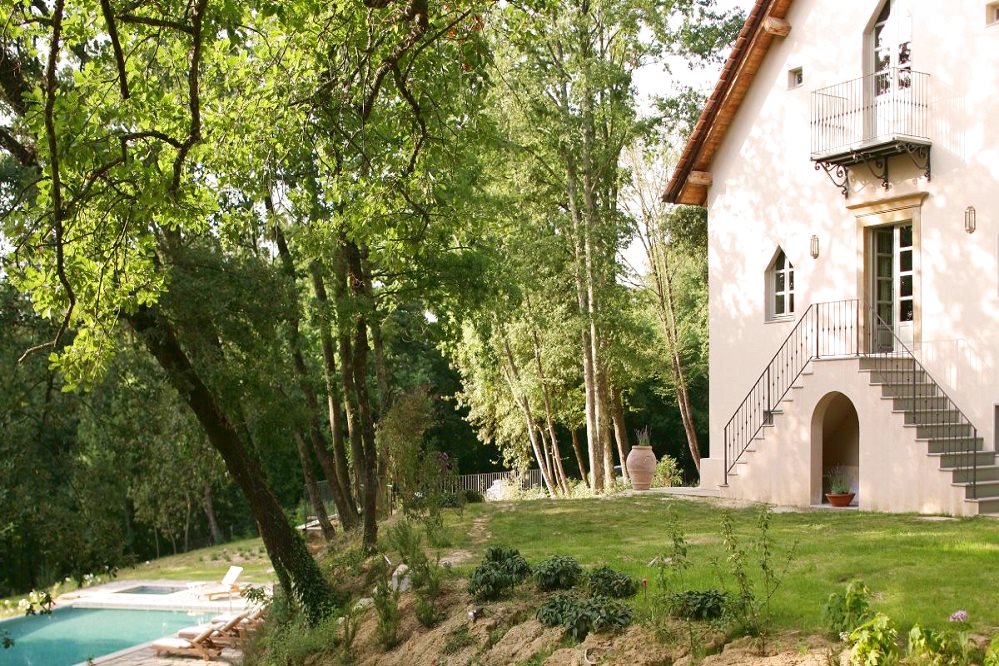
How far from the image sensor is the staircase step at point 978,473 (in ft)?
45.7

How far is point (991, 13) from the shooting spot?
49.8 ft

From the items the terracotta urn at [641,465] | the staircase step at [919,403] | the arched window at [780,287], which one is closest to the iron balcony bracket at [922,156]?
the arched window at [780,287]

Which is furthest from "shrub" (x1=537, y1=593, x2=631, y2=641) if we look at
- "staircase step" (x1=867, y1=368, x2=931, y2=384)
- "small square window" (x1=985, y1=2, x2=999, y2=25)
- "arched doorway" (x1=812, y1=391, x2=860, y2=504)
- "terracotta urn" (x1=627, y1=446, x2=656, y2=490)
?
"terracotta urn" (x1=627, y1=446, x2=656, y2=490)

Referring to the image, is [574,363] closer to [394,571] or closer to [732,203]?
[732,203]

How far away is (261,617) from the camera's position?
1666 centimetres

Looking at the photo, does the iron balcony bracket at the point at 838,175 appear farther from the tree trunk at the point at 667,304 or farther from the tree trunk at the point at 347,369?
the tree trunk at the point at 667,304

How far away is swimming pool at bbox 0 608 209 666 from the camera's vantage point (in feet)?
70.8

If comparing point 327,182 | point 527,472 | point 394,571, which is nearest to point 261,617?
point 394,571

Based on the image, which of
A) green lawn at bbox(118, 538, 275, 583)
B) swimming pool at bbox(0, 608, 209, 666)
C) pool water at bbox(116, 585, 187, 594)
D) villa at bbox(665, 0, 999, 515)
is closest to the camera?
villa at bbox(665, 0, 999, 515)

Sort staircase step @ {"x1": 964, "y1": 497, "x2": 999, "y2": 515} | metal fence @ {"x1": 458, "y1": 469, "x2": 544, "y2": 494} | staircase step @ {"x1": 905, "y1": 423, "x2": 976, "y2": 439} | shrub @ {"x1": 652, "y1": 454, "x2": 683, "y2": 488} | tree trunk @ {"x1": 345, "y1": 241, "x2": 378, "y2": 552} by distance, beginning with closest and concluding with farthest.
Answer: staircase step @ {"x1": 964, "y1": 497, "x2": 999, "y2": 515} → tree trunk @ {"x1": 345, "y1": 241, "x2": 378, "y2": 552} → staircase step @ {"x1": 905, "y1": 423, "x2": 976, "y2": 439} → shrub @ {"x1": 652, "y1": 454, "x2": 683, "y2": 488} → metal fence @ {"x1": 458, "y1": 469, "x2": 544, "y2": 494}

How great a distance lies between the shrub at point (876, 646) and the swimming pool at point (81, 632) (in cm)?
1851

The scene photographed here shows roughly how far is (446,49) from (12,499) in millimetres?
6397

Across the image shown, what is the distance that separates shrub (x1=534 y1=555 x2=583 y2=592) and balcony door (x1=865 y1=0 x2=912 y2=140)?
948 cm

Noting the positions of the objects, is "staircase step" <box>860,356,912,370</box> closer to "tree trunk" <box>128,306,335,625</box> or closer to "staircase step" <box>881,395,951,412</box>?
"staircase step" <box>881,395,951,412</box>
